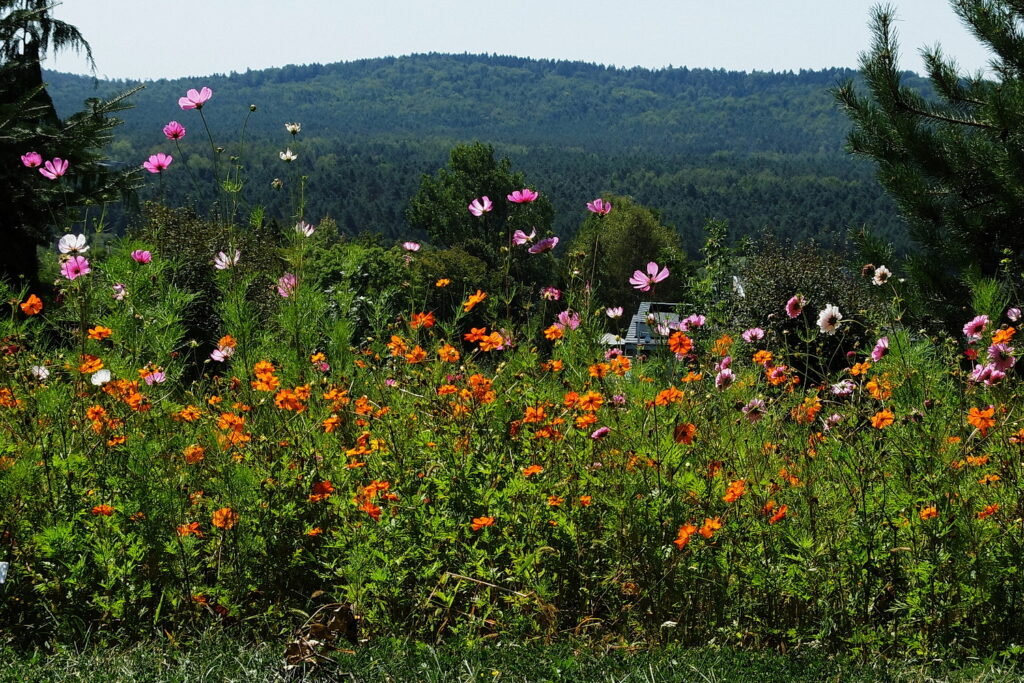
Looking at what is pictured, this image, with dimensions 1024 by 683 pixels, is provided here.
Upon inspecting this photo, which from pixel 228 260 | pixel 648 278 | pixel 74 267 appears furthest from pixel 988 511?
pixel 74 267

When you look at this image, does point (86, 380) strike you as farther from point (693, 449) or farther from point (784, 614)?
point (784, 614)

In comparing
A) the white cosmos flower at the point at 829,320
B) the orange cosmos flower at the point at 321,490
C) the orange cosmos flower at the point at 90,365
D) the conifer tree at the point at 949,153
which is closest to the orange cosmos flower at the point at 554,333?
the white cosmos flower at the point at 829,320

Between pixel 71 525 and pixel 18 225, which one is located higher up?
pixel 18 225

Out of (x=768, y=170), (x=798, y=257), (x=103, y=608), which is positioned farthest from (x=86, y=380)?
(x=768, y=170)

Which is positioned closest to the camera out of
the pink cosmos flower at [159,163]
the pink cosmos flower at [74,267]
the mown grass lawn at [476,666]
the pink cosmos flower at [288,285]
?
the mown grass lawn at [476,666]

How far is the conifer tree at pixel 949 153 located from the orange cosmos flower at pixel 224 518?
6.59 metres

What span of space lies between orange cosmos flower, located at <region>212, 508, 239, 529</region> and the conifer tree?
6.59 metres

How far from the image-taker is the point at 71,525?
2369 millimetres

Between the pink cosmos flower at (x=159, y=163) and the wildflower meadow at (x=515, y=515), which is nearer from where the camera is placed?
the wildflower meadow at (x=515, y=515)

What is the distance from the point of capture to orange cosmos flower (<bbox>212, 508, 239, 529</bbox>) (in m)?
2.37

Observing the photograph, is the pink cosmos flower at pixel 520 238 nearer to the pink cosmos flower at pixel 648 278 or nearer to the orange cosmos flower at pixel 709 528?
the pink cosmos flower at pixel 648 278

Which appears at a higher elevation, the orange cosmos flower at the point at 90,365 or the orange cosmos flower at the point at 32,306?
the orange cosmos flower at the point at 32,306

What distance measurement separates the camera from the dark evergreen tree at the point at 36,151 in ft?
26.5

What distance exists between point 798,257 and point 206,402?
14.3 m
